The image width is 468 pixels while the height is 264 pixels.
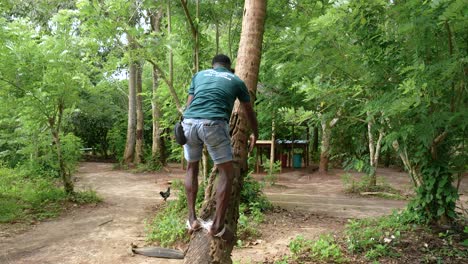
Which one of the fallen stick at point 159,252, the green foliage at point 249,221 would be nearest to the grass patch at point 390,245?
the green foliage at point 249,221

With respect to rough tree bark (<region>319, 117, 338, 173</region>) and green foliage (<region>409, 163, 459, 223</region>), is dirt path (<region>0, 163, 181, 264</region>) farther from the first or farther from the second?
rough tree bark (<region>319, 117, 338, 173</region>)

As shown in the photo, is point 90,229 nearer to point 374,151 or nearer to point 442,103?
point 442,103

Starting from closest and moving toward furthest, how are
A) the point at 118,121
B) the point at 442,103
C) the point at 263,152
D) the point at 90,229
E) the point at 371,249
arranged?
the point at 442,103, the point at 371,249, the point at 90,229, the point at 263,152, the point at 118,121

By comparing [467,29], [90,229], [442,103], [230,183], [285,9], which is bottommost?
[90,229]

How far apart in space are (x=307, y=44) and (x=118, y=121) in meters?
17.1

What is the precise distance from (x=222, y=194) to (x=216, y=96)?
88cm

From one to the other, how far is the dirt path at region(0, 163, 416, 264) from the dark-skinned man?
2090 mm

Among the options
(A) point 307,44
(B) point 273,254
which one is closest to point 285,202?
(B) point 273,254

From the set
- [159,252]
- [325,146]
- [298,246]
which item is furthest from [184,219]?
[325,146]

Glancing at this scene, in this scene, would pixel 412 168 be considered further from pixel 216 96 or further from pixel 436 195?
pixel 216 96

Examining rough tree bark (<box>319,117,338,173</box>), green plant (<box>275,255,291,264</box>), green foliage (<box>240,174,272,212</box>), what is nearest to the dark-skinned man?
green plant (<box>275,255,291,264</box>)

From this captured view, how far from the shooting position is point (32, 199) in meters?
9.08

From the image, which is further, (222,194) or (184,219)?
(184,219)

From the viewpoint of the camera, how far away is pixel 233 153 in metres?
3.83
